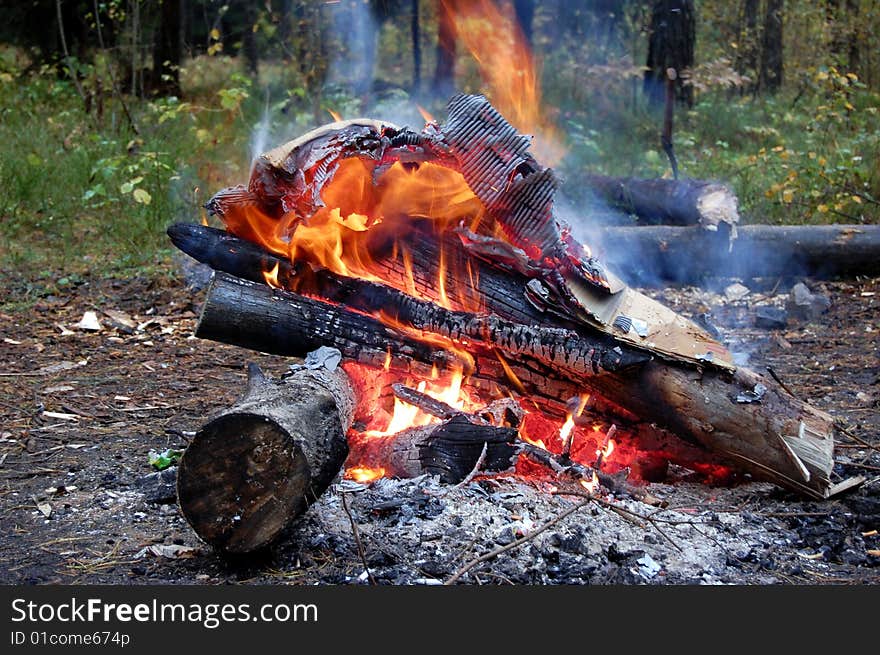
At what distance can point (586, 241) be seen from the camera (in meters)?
6.77

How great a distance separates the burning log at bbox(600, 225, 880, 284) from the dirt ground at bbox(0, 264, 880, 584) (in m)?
2.27

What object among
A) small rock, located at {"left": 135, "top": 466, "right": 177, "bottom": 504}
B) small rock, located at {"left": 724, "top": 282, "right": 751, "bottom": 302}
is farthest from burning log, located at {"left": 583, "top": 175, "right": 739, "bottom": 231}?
small rock, located at {"left": 135, "top": 466, "right": 177, "bottom": 504}

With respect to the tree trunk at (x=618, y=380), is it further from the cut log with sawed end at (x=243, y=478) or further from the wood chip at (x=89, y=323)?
the wood chip at (x=89, y=323)

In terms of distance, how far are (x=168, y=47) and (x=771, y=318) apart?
828cm

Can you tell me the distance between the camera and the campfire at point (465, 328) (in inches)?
144

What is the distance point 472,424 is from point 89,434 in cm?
198

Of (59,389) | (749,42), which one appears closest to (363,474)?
(59,389)

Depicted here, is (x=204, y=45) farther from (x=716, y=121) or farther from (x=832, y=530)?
(x=832, y=530)

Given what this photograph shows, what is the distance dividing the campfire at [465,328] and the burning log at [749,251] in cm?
331

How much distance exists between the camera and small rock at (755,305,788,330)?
6391 millimetres

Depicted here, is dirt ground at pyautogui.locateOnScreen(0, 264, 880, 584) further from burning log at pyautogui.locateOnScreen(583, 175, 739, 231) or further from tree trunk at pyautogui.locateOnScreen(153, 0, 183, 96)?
tree trunk at pyautogui.locateOnScreen(153, 0, 183, 96)

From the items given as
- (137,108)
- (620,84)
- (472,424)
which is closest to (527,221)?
(472,424)

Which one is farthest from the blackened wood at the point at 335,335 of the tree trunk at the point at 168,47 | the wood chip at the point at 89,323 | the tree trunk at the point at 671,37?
the tree trunk at the point at 671,37

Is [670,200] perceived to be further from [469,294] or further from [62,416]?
[62,416]
